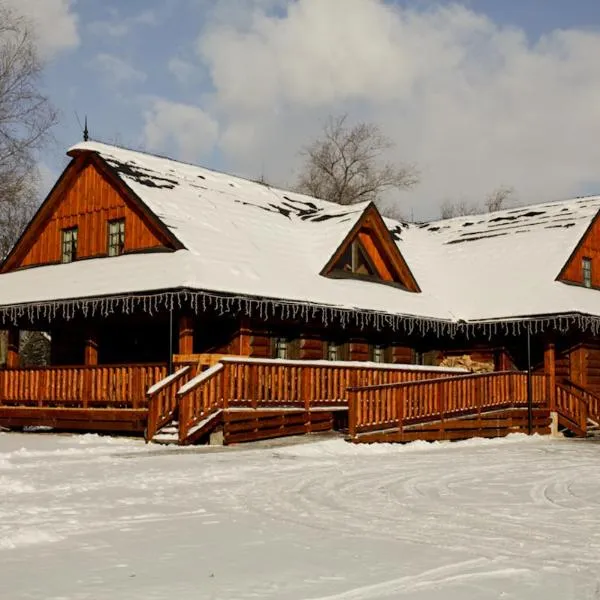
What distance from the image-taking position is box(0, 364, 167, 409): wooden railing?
2047 centimetres

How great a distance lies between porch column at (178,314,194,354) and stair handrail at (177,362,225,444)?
8.06 ft

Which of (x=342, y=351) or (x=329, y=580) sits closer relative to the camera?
(x=329, y=580)

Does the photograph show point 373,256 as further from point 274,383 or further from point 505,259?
point 274,383

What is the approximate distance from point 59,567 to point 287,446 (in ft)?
36.5

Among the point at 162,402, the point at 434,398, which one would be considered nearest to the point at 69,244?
the point at 162,402

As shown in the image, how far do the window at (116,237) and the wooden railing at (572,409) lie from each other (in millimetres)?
12596

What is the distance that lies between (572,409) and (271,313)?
8563 mm

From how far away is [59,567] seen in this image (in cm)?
671

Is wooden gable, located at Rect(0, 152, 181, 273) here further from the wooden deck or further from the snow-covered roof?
the wooden deck

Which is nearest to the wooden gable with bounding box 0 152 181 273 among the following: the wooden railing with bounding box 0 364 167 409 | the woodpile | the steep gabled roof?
the wooden railing with bounding box 0 364 167 409

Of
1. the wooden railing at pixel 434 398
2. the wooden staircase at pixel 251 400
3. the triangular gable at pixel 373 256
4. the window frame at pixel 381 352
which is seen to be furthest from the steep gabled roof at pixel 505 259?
the wooden staircase at pixel 251 400

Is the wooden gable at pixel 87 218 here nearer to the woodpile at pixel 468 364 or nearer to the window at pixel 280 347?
the window at pixel 280 347

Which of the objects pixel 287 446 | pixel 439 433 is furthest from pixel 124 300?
pixel 439 433

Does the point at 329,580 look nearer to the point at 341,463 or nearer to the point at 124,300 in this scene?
the point at 341,463
